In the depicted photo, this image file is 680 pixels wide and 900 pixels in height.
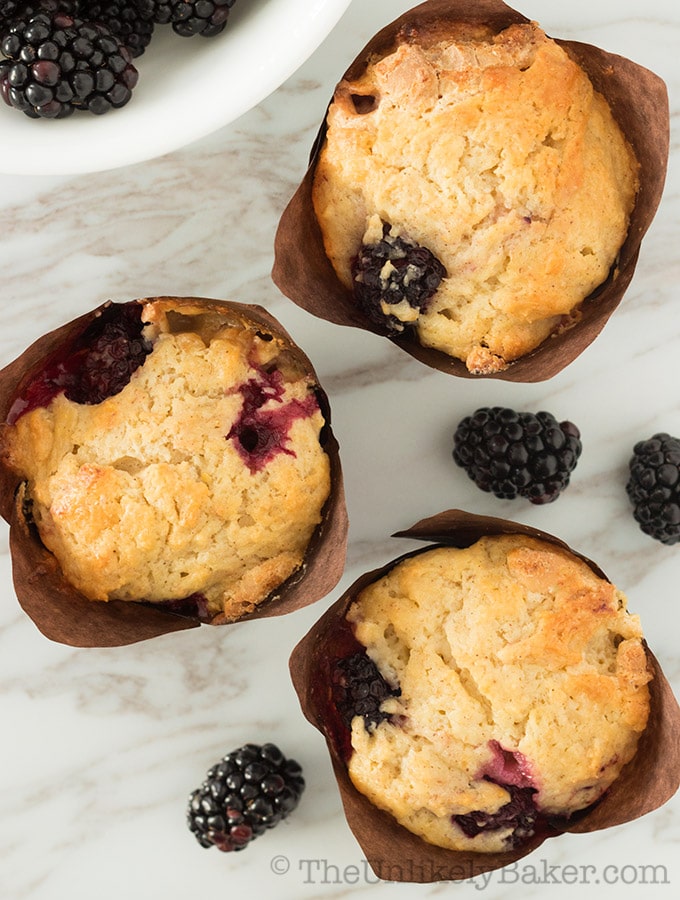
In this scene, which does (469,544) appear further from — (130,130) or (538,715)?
(130,130)

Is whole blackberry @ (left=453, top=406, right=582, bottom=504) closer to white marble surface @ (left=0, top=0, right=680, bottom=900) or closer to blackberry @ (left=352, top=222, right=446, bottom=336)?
white marble surface @ (left=0, top=0, right=680, bottom=900)

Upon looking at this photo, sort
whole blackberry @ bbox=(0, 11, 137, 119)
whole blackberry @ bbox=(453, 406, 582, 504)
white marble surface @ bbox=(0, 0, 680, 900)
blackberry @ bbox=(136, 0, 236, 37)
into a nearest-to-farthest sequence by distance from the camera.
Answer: whole blackberry @ bbox=(0, 11, 137, 119) → blackberry @ bbox=(136, 0, 236, 37) → whole blackberry @ bbox=(453, 406, 582, 504) → white marble surface @ bbox=(0, 0, 680, 900)

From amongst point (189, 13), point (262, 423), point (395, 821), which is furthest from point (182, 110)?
point (395, 821)

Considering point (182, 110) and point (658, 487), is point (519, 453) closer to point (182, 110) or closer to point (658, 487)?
point (658, 487)

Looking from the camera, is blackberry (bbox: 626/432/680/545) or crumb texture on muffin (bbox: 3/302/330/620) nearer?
crumb texture on muffin (bbox: 3/302/330/620)

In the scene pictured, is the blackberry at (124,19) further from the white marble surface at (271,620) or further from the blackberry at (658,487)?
the blackberry at (658,487)

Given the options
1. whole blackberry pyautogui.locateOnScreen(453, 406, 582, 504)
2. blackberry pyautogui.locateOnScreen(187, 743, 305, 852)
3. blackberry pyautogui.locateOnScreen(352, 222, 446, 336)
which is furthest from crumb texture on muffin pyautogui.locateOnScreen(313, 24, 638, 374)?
blackberry pyautogui.locateOnScreen(187, 743, 305, 852)
